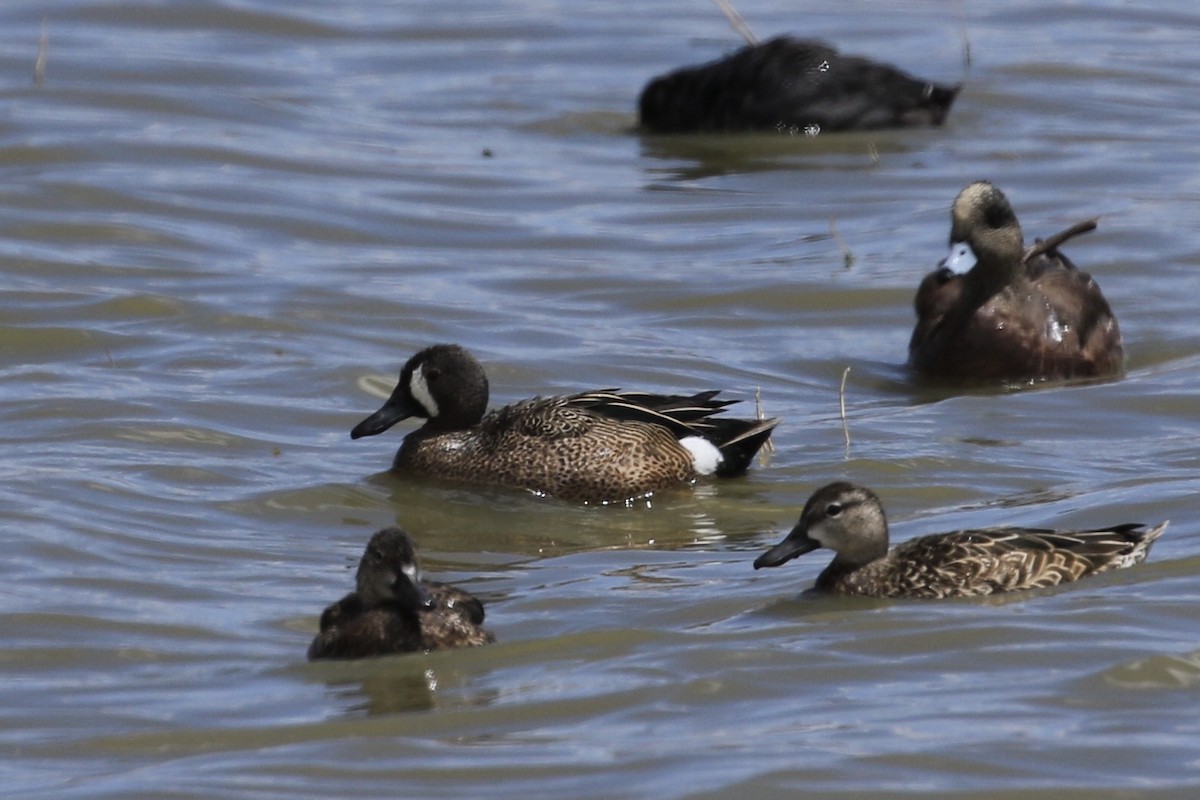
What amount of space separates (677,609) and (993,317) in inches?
169

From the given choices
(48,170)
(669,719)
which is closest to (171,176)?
(48,170)

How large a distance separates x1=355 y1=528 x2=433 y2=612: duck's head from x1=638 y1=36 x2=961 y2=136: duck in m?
10.0

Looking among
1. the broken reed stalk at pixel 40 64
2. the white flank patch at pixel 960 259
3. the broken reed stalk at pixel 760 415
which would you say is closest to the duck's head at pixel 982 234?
the white flank patch at pixel 960 259

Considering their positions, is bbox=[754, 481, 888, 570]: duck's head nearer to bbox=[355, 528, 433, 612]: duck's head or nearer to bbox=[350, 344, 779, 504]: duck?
bbox=[355, 528, 433, 612]: duck's head

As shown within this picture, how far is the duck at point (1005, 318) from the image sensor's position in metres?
11.7

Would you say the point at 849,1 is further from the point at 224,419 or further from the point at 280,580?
the point at 280,580

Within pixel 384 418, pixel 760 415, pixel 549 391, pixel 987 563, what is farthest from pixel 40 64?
pixel 987 563

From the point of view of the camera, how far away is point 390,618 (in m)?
7.43

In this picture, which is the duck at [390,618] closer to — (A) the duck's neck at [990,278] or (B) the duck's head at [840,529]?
(B) the duck's head at [840,529]

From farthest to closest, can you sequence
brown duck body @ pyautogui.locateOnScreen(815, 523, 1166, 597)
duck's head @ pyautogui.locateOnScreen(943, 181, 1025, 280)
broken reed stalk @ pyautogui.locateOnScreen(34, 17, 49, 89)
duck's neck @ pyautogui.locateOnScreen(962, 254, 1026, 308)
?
broken reed stalk @ pyautogui.locateOnScreen(34, 17, 49, 89)
duck's neck @ pyautogui.locateOnScreen(962, 254, 1026, 308)
duck's head @ pyautogui.locateOnScreen(943, 181, 1025, 280)
brown duck body @ pyautogui.locateOnScreen(815, 523, 1166, 597)

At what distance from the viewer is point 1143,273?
1364cm

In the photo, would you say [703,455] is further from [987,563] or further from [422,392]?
[987,563]

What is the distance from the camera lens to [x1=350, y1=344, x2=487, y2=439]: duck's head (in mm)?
10305

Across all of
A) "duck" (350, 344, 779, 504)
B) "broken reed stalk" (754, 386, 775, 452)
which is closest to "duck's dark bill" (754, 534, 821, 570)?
"duck" (350, 344, 779, 504)
